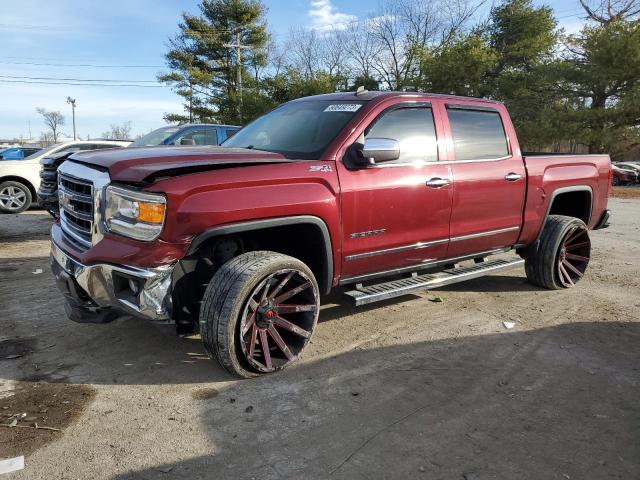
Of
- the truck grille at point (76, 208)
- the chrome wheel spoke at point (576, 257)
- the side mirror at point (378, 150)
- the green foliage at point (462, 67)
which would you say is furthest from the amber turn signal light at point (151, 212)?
the green foliage at point (462, 67)

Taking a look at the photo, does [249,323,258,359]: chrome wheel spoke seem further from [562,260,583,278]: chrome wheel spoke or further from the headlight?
[562,260,583,278]: chrome wheel spoke

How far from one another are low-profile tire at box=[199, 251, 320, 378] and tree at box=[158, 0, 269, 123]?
109 feet

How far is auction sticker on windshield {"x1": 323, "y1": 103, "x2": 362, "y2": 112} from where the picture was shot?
401 cm

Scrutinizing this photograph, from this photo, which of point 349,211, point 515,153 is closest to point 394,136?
point 349,211

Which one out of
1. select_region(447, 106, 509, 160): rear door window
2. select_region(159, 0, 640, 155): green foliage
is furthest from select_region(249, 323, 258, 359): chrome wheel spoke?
select_region(159, 0, 640, 155): green foliage

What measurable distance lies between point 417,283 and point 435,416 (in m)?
1.40

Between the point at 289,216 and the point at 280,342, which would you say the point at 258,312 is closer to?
the point at 280,342

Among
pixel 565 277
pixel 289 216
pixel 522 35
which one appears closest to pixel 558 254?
pixel 565 277

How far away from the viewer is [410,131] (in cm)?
417

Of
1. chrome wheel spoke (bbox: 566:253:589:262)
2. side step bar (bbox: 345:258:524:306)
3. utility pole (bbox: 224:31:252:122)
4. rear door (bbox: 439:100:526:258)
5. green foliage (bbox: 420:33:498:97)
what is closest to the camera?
side step bar (bbox: 345:258:524:306)

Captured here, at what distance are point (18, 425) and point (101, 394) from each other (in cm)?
48

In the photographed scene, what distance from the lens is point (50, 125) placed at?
340 feet

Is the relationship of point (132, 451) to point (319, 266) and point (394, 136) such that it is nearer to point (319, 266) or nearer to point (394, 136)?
point (319, 266)

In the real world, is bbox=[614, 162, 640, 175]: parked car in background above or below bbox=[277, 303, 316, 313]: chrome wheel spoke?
above
